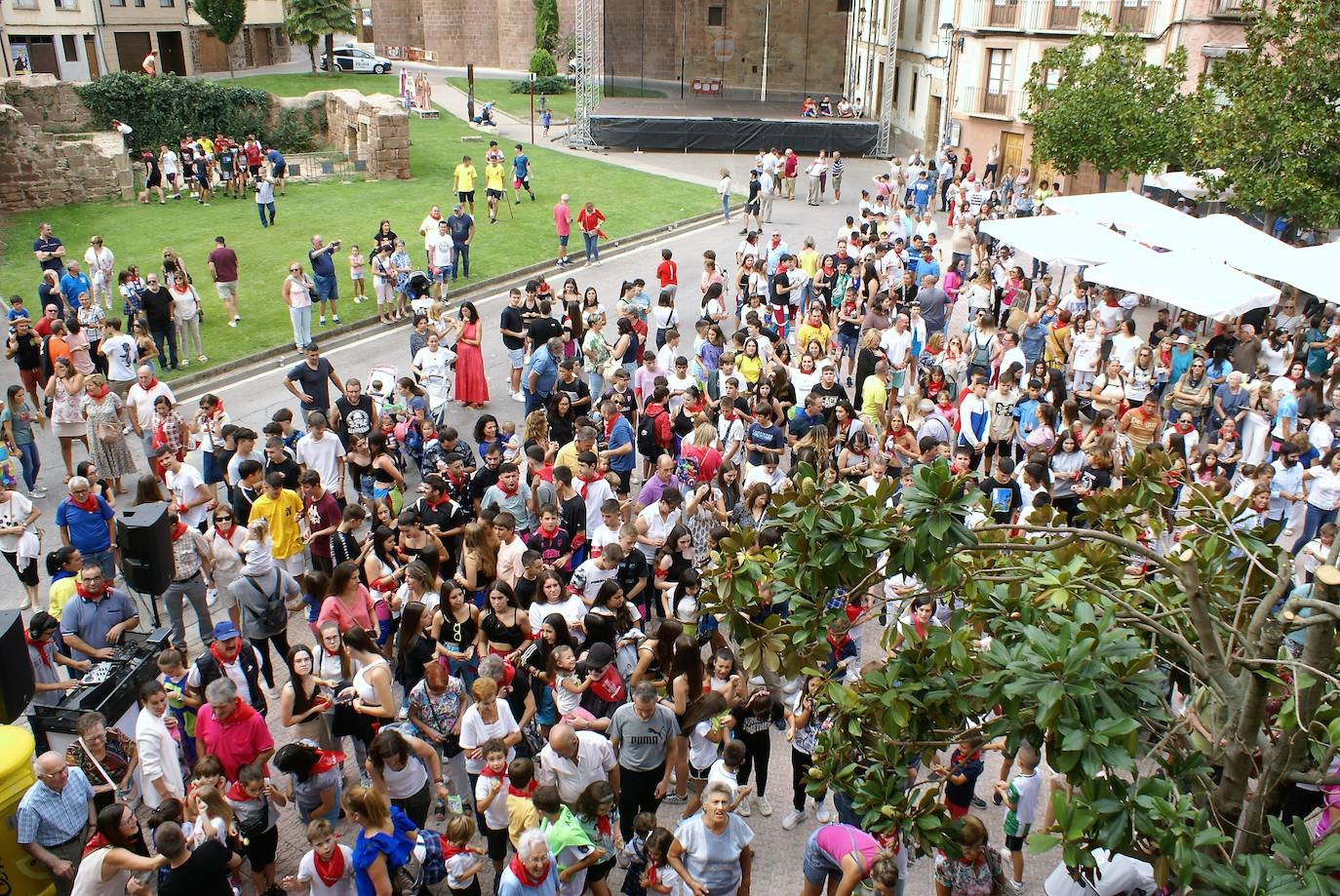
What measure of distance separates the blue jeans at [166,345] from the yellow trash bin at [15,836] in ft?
35.0

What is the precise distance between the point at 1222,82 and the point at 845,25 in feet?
130

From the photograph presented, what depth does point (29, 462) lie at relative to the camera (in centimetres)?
1226

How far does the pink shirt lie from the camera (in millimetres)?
6805

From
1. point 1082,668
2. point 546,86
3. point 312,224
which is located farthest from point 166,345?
point 546,86

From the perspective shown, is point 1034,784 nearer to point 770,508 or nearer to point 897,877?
point 897,877

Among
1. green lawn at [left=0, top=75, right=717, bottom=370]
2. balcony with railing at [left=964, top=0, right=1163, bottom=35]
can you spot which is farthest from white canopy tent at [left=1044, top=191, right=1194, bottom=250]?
balcony with railing at [left=964, top=0, right=1163, bottom=35]

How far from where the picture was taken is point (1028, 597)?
4211mm

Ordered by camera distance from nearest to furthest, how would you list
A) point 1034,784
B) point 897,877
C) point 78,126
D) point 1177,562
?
point 1177,562 → point 897,877 → point 1034,784 → point 78,126

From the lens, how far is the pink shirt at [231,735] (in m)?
6.80

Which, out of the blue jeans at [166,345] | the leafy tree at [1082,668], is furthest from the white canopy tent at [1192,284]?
the blue jeans at [166,345]

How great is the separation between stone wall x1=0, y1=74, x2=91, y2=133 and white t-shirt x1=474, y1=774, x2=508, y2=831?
31.7 metres

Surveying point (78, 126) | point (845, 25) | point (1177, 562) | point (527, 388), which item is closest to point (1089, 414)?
point (527, 388)

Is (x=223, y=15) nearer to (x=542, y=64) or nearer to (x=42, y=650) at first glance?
(x=542, y=64)

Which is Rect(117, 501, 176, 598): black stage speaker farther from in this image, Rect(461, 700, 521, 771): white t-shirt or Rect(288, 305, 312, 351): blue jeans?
Rect(288, 305, 312, 351): blue jeans
